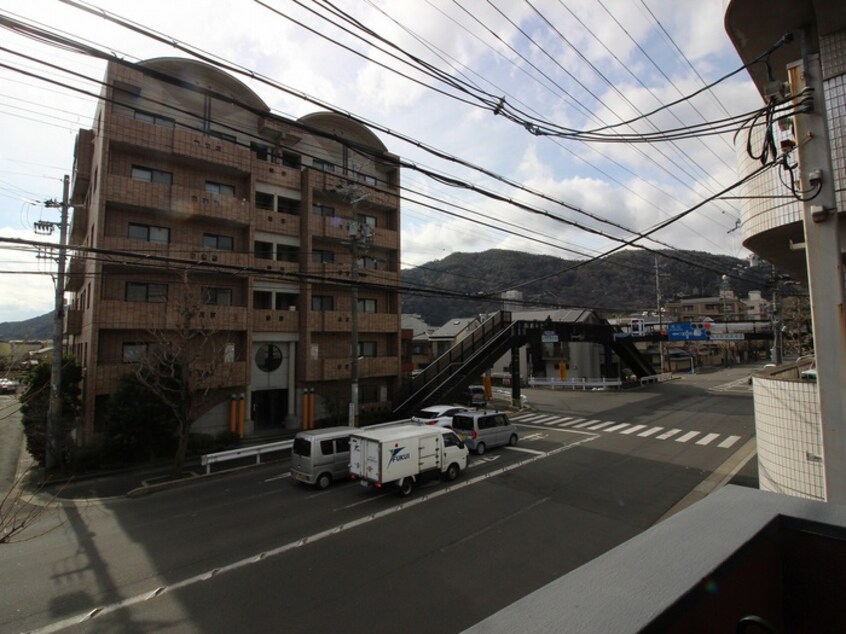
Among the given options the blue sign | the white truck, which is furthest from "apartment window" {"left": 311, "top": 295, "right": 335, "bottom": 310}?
the blue sign

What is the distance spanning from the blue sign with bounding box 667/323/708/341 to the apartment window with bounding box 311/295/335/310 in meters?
27.2

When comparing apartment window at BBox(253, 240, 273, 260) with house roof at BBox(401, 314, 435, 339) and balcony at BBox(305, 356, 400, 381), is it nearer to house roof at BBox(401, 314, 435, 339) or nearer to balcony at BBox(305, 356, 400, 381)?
balcony at BBox(305, 356, 400, 381)

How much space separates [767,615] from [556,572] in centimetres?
692

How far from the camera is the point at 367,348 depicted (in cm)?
2836

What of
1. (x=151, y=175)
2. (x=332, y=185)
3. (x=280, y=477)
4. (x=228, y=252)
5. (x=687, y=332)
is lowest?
(x=280, y=477)

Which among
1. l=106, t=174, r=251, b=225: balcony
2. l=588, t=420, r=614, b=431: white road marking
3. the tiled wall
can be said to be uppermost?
l=106, t=174, r=251, b=225: balcony

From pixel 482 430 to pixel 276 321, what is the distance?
42.5 feet

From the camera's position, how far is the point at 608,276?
13775 centimetres

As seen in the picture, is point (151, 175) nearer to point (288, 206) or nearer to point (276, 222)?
point (276, 222)

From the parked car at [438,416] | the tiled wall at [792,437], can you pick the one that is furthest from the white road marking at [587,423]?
the tiled wall at [792,437]

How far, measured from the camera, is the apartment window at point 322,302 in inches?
1042

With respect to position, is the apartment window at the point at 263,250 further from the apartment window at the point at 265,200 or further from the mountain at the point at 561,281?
the mountain at the point at 561,281

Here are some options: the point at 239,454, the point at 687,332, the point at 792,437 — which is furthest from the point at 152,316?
the point at 687,332

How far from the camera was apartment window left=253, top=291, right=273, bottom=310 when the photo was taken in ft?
81.4
